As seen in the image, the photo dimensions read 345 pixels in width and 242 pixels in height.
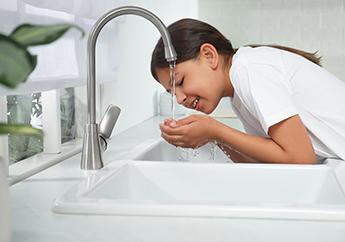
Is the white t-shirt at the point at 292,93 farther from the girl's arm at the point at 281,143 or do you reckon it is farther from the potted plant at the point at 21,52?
the potted plant at the point at 21,52

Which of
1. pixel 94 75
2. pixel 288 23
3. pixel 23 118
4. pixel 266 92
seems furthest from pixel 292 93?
pixel 288 23

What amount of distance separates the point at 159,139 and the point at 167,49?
61 cm

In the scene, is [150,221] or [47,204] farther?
[47,204]

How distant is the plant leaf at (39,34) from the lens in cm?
43

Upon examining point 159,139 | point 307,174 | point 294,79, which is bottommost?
point 159,139

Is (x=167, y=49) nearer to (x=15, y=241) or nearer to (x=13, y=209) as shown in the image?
Answer: (x=13, y=209)

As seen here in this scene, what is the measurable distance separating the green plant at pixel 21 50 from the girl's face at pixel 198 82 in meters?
1.01

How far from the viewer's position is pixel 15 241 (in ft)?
2.16

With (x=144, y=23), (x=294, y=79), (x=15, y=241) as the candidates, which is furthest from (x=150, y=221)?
(x=144, y=23)

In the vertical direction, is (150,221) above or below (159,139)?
above

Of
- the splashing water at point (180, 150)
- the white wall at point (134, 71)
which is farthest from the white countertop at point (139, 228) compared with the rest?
the white wall at point (134, 71)

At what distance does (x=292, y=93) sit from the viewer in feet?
4.34

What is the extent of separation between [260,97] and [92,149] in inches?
15.5

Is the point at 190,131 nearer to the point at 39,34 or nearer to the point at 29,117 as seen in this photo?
the point at 29,117
